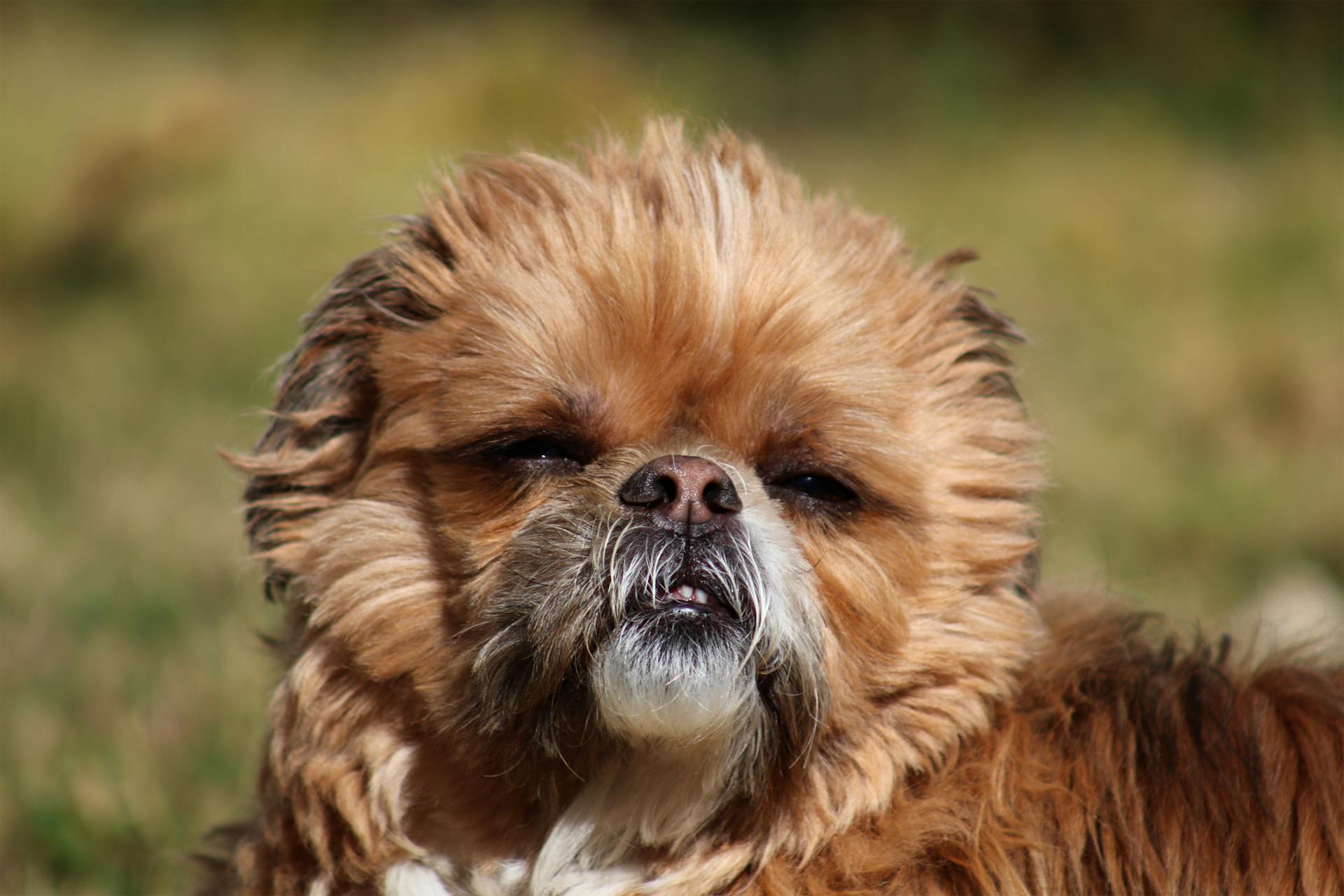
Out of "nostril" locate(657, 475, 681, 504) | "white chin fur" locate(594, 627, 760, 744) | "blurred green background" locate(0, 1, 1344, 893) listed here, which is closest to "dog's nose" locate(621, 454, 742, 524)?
"nostril" locate(657, 475, 681, 504)

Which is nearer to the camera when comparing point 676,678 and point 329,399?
point 676,678

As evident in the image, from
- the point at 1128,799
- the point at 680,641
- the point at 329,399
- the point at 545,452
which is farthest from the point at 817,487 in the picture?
the point at 329,399

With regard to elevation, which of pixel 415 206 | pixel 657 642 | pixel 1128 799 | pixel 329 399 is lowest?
pixel 1128 799

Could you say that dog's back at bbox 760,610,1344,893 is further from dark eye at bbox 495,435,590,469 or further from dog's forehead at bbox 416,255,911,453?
dark eye at bbox 495,435,590,469

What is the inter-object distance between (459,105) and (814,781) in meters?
12.1

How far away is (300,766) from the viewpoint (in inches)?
128

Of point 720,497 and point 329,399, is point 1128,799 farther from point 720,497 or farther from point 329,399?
point 329,399

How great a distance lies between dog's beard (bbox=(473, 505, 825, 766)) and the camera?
9.53 ft

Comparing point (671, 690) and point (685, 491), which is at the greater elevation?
point (685, 491)

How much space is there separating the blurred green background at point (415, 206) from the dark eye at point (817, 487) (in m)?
0.88

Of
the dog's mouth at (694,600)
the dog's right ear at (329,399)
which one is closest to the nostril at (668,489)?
the dog's mouth at (694,600)

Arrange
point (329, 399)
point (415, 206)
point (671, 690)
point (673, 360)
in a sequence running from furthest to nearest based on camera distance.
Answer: point (415, 206)
point (329, 399)
point (673, 360)
point (671, 690)

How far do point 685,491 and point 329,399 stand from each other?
1.05 meters

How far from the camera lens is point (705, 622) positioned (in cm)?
297
